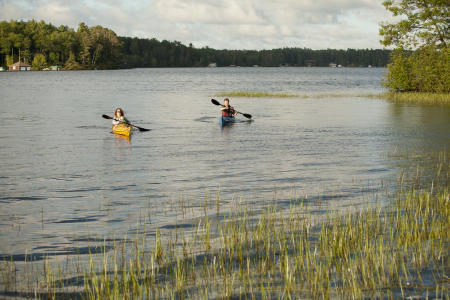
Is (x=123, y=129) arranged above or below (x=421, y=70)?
below

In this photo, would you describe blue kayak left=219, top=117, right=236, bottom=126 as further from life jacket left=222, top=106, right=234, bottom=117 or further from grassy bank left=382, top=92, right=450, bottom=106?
grassy bank left=382, top=92, right=450, bottom=106

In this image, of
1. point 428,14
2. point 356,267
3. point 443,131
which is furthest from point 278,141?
point 428,14

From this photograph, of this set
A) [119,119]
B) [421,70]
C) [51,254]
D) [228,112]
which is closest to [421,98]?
[421,70]

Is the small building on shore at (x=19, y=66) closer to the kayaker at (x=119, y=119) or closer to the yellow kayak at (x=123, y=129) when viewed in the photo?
the kayaker at (x=119, y=119)

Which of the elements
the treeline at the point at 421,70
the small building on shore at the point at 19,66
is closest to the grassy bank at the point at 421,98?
the treeline at the point at 421,70

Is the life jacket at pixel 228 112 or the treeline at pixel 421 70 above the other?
the treeline at pixel 421 70

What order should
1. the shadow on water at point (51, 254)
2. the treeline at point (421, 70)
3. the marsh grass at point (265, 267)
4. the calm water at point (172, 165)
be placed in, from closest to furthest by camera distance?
the marsh grass at point (265, 267) → the shadow on water at point (51, 254) → the calm water at point (172, 165) → the treeline at point (421, 70)

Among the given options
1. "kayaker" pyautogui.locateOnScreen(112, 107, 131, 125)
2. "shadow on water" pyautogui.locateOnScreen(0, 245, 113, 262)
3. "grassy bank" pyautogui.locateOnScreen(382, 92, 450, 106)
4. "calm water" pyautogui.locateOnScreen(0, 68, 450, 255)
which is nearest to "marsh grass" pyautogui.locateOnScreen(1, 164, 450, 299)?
"shadow on water" pyautogui.locateOnScreen(0, 245, 113, 262)

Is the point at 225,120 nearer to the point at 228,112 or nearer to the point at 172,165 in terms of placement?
the point at 228,112

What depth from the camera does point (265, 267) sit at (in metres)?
8.09

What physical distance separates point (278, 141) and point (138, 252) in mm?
17262

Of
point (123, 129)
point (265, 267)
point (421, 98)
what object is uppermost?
point (421, 98)

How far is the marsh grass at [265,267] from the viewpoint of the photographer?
23.4ft

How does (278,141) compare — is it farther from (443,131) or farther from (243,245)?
(243,245)
